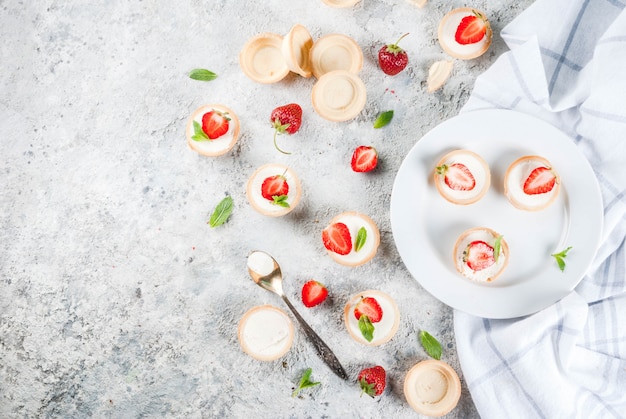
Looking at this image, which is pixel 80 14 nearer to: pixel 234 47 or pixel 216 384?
pixel 234 47

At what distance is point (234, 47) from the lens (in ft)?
5.85

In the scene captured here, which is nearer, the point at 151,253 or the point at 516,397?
the point at 516,397

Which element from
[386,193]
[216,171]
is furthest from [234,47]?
[386,193]

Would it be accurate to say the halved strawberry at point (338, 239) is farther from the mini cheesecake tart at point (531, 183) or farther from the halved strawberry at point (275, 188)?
the mini cheesecake tart at point (531, 183)

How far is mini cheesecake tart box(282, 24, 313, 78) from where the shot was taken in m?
1.67

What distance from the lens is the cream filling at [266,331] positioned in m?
1.73

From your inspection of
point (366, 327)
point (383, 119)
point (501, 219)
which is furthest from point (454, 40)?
point (366, 327)

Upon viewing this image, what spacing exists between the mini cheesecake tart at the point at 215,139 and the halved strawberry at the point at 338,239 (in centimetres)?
37

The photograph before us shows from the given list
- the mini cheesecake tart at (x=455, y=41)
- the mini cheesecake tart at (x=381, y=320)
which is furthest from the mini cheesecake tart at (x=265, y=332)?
the mini cheesecake tart at (x=455, y=41)

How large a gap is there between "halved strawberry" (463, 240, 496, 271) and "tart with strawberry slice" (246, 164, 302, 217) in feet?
1.63

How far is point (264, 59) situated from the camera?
5.78ft

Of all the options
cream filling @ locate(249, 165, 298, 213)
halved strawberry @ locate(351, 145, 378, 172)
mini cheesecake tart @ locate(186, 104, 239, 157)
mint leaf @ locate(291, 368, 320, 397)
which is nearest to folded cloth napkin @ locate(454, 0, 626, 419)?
halved strawberry @ locate(351, 145, 378, 172)

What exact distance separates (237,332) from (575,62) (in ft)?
3.97

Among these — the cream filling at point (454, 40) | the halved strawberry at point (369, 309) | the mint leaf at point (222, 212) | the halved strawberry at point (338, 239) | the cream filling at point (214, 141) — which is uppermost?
the cream filling at point (454, 40)
